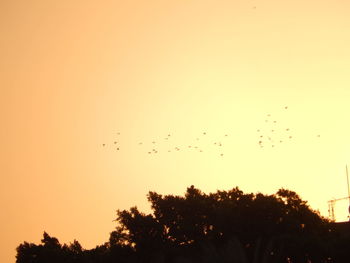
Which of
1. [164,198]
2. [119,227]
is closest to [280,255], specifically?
[164,198]

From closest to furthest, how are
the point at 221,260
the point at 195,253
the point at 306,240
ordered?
1. the point at 221,260
2. the point at 306,240
3. the point at 195,253

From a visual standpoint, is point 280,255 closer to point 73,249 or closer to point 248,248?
point 248,248

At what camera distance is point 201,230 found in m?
57.3

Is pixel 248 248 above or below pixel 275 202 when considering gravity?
below

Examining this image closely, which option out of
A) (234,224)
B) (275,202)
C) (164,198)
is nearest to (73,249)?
(164,198)

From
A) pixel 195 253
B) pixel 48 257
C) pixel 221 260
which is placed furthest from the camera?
pixel 48 257

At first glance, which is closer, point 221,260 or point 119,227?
point 221,260

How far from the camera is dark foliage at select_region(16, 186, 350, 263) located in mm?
55688

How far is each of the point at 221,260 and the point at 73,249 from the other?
20.8 meters

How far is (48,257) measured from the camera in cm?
5869

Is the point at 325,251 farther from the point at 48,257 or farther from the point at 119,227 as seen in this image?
the point at 48,257

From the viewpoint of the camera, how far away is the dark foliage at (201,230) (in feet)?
183

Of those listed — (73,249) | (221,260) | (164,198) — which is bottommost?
(221,260)

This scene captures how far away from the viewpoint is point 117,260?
5662cm
